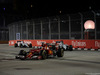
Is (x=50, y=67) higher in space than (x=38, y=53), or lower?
lower

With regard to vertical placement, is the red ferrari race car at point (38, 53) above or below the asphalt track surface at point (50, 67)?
above

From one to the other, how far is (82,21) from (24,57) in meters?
15.9

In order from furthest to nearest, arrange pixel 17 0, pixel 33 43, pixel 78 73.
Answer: pixel 33 43, pixel 17 0, pixel 78 73

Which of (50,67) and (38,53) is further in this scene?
(38,53)

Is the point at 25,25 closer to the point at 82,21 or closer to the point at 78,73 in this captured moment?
the point at 82,21

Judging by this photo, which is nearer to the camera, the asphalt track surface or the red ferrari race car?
the asphalt track surface

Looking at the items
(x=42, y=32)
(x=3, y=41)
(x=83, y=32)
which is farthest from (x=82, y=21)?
(x=3, y=41)

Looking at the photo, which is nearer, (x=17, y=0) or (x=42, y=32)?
(x=17, y=0)

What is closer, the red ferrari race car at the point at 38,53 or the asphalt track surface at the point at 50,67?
the asphalt track surface at the point at 50,67

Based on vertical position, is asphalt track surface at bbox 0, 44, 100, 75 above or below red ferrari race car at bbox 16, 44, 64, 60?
below

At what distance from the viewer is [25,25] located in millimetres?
40406

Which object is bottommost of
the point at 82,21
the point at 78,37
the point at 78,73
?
the point at 78,73

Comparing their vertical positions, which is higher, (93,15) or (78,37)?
(93,15)

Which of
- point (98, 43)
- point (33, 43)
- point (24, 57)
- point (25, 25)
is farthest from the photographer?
point (25, 25)
